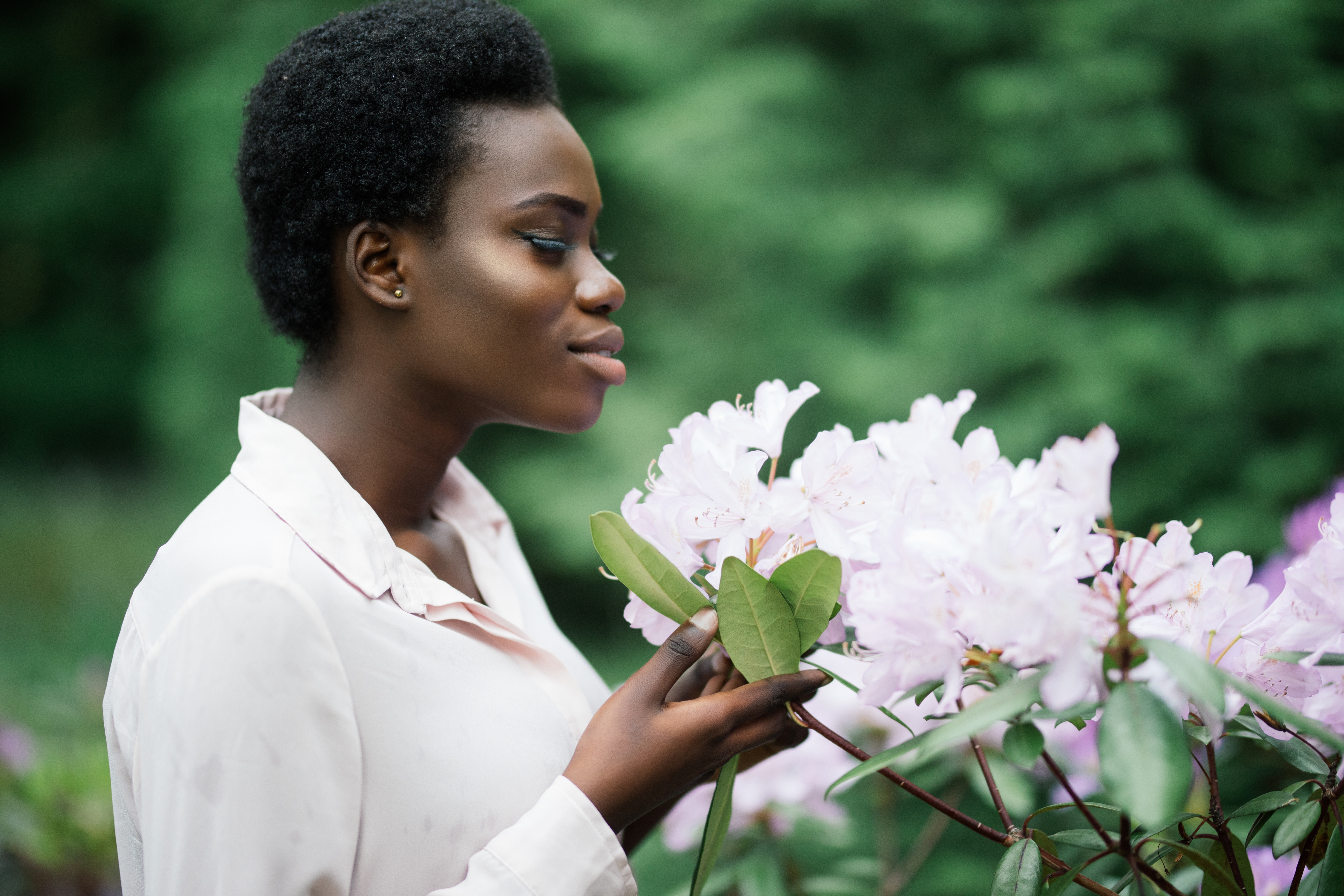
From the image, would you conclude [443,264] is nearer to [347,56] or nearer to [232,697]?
[347,56]

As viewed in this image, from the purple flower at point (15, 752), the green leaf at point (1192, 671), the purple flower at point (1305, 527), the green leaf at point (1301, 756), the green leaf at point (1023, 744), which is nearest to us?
the green leaf at point (1192, 671)

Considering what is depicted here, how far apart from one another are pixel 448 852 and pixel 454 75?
842 mm

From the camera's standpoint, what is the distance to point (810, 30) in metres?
4.47

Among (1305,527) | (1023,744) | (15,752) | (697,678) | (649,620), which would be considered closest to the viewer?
(1023,744)

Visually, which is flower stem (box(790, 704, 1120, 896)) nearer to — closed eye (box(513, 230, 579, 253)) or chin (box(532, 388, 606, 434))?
chin (box(532, 388, 606, 434))

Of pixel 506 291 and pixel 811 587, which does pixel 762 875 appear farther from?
pixel 506 291

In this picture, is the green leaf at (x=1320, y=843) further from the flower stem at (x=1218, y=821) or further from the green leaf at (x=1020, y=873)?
the green leaf at (x=1020, y=873)

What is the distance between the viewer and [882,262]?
421 centimetres

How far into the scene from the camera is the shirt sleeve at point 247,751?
0.85m

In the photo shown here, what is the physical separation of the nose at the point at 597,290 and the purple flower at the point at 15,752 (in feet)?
8.02

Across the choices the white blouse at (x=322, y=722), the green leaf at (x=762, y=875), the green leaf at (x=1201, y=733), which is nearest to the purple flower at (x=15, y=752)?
the white blouse at (x=322, y=722)

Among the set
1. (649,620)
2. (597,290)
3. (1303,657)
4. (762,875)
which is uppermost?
(597,290)

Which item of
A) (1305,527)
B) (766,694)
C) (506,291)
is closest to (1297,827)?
(766,694)

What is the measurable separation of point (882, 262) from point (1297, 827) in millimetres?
3536
